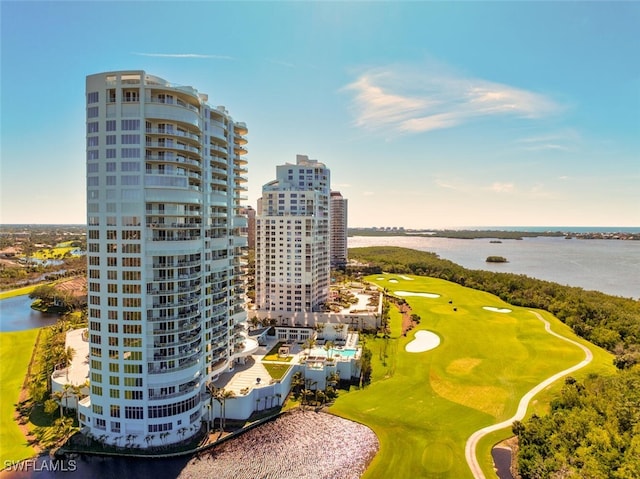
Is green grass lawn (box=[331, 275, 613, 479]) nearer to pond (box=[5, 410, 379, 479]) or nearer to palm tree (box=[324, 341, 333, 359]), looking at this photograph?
pond (box=[5, 410, 379, 479])

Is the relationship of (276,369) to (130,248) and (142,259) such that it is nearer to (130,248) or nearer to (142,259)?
(142,259)

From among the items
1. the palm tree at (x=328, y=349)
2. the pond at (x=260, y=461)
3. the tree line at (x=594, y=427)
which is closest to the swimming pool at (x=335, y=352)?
the palm tree at (x=328, y=349)

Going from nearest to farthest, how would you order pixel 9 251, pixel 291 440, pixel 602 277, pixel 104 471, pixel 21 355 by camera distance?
pixel 104 471 → pixel 291 440 → pixel 21 355 → pixel 602 277 → pixel 9 251

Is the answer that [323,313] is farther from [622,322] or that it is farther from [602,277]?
[602,277]

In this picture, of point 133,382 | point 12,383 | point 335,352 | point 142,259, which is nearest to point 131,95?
point 142,259

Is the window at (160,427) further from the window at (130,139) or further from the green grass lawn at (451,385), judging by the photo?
the window at (130,139)

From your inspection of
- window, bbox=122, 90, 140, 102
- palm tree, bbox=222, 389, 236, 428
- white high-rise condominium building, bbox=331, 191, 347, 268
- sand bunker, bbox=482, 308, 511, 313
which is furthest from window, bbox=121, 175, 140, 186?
white high-rise condominium building, bbox=331, 191, 347, 268

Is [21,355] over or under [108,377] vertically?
under

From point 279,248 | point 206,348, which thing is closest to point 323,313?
point 279,248

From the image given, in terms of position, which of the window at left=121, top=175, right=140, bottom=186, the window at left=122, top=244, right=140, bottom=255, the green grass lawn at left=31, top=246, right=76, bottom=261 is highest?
the window at left=121, top=175, right=140, bottom=186
